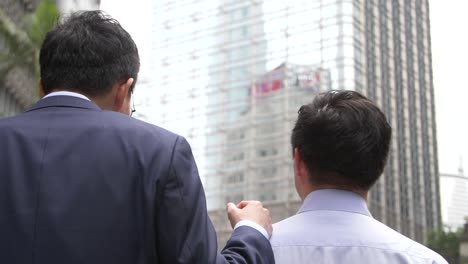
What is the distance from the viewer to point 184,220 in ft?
4.74

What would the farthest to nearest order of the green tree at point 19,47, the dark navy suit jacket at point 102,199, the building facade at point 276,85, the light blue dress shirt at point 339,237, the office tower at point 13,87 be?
the building facade at point 276,85 < the office tower at point 13,87 < the green tree at point 19,47 < the light blue dress shirt at point 339,237 < the dark navy suit jacket at point 102,199

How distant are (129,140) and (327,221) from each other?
2.32 ft

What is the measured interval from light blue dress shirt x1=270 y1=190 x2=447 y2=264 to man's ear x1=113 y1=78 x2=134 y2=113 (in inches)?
23.5

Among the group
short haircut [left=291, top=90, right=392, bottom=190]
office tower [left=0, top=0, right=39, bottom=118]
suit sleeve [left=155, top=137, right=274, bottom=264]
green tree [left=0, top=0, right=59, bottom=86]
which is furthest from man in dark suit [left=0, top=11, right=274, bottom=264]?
office tower [left=0, top=0, right=39, bottom=118]

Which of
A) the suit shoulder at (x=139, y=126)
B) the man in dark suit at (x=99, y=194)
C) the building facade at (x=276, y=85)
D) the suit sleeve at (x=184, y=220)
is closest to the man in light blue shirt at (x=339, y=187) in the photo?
the man in dark suit at (x=99, y=194)

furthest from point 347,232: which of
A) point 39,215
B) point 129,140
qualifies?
point 39,215

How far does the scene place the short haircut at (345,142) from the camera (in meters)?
2.01

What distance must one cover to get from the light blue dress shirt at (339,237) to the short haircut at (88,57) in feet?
2.02

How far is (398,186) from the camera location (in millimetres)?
54500

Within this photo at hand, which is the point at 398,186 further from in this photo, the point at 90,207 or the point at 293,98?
the point at 90,207

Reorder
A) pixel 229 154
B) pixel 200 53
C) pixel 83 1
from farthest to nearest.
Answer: pixel 200 53 → pixel 229 154 → pixel 83 1

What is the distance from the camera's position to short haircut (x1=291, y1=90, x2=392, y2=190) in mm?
2012

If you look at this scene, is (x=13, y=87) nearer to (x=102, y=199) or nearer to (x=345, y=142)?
(x=345, y=142)

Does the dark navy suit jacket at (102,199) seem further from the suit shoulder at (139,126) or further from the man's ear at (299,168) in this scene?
the man's ear at (299,168)
